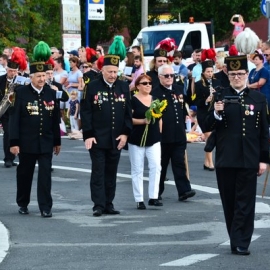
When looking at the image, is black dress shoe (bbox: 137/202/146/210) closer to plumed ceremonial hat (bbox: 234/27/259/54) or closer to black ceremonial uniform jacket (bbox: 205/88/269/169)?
plumed ceremonial hat (bbox: 234/27/259/54)

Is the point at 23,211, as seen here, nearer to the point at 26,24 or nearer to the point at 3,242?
the point at 3,242

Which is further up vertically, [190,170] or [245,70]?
[245,70]

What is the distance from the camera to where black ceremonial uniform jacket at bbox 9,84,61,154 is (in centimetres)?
1422

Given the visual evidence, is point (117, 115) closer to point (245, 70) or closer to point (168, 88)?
point (168, 88)

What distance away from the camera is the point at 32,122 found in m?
14.3

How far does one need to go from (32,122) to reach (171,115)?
7.07 ft

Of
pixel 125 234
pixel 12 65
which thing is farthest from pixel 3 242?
pixel 12 65

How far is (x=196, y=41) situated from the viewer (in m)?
35.5

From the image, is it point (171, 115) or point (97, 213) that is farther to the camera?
point (171, 115)

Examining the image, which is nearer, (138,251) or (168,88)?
(138,251)

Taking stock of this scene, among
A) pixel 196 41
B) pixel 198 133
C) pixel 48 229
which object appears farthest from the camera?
pixel 196 41

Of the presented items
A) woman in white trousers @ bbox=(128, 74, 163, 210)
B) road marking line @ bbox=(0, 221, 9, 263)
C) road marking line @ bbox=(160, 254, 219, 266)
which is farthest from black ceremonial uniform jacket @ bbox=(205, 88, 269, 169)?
woman in white trousers @ bbox=(128, 74, 163, 210)

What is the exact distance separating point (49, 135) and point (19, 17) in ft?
74.7

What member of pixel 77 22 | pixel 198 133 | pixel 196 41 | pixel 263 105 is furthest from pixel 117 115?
pixel 196 41
